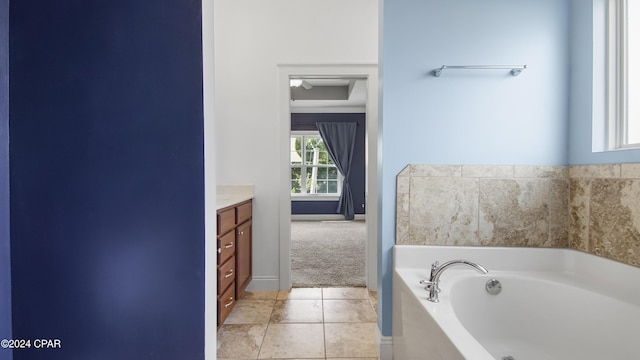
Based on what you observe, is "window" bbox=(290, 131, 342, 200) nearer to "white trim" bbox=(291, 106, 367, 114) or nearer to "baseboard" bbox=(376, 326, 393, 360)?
"white trim" bbox=(291, 106, 367, 114)

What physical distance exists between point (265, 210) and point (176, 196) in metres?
1.75

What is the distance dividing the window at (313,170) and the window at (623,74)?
588 cm

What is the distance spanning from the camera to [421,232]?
1.66m

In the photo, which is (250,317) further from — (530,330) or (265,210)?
(530,330)

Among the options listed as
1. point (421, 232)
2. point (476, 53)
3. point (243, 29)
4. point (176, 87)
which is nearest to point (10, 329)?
point (176, 87)

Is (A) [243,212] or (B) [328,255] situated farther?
(B) [328,255]

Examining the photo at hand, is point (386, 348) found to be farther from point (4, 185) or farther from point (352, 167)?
point (352, 167)

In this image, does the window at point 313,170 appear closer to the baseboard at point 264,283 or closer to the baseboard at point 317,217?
the baseboard at point 317,217

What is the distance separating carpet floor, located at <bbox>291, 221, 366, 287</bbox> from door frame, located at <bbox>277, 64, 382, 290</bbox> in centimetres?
26

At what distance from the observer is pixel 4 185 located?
1029 mm

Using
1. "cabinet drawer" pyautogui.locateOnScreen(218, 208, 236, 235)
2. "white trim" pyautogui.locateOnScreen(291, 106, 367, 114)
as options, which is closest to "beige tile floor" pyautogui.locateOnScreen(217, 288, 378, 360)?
"cabinet drawer" pyautogui.locateOnScreen(218, 208, 236, 235)

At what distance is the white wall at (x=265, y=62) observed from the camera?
272cm

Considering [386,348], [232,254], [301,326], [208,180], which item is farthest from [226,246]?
[386,348]

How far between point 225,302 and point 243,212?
705mm
